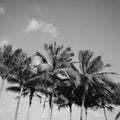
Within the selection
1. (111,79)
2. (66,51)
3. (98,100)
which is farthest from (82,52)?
(98,100)

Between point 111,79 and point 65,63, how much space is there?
5208 millimetres

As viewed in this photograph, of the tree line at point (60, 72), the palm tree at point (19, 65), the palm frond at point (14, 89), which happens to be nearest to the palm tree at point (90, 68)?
the tree line at point (60, 72)

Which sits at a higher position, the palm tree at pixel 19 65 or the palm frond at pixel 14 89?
the palm tree at pixel 19 65

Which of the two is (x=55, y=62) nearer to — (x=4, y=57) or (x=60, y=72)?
(x=60, y=72)

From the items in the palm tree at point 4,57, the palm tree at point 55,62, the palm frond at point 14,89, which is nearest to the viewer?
the palm tree at point 55,62

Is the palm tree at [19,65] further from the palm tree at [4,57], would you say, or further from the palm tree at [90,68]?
the palm tree at [90,68]

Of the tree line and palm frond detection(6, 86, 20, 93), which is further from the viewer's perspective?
palm frond detection(6, 86, 20, 93)

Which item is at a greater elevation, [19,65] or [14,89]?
[19,65]

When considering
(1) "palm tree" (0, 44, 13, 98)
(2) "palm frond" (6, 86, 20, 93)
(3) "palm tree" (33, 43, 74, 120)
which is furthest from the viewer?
(2) "palm frond" (6, 86, 20, 93)

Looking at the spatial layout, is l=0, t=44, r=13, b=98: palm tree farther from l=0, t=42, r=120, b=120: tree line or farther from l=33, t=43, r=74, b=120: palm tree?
l=33, t=43, r=74, b=120: palm tree

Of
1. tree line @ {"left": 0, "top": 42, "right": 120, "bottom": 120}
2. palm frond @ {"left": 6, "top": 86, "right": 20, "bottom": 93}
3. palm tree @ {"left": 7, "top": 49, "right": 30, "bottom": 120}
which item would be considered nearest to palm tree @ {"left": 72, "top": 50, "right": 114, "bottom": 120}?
tree line @ {"left": 0, "top": 42, "right": 120, "bottom": 120}

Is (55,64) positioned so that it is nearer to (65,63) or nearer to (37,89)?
(65,63)

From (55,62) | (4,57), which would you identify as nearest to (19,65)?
(4,57)

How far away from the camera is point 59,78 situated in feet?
56.1
